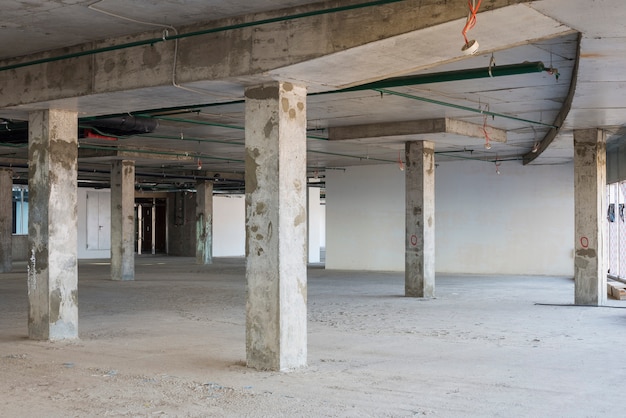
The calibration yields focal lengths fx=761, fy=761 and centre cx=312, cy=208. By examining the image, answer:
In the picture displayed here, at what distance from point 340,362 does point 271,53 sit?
3574mm

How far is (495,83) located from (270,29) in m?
5.30

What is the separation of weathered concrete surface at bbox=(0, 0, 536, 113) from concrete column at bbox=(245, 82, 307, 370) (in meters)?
0.38

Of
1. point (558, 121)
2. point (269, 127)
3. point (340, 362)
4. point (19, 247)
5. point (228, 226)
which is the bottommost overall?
point (340, 362)

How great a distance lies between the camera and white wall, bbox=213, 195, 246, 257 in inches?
1531

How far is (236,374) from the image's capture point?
26.3ft

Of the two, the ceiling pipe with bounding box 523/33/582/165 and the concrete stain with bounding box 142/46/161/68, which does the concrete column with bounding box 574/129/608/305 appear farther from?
the concrete stain with bounding box 142/46/161/68

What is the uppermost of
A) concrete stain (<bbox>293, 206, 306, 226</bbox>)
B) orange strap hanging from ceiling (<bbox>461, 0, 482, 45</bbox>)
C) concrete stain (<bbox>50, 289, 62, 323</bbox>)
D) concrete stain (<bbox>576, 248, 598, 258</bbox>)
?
orange strap hanging from ceiling (<bbox>461, 0, 482, 45</bbox>)

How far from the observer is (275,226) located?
26.7ft

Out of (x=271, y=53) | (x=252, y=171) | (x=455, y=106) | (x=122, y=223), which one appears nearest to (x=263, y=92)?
(x=271, y=53)

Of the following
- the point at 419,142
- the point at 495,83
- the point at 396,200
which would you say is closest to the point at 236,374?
the point at 495,83

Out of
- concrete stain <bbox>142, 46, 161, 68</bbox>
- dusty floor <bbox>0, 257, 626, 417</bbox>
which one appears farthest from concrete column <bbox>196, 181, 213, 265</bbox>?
concrete stain <bbox>142, 46, 161, 68</bbox>

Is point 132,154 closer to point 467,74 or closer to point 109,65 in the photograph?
point 109,65

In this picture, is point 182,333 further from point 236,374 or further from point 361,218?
point 361,218

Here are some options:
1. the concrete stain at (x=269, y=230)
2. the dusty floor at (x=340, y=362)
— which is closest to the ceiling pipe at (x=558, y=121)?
the dusty floor at (x=340, y=362)
